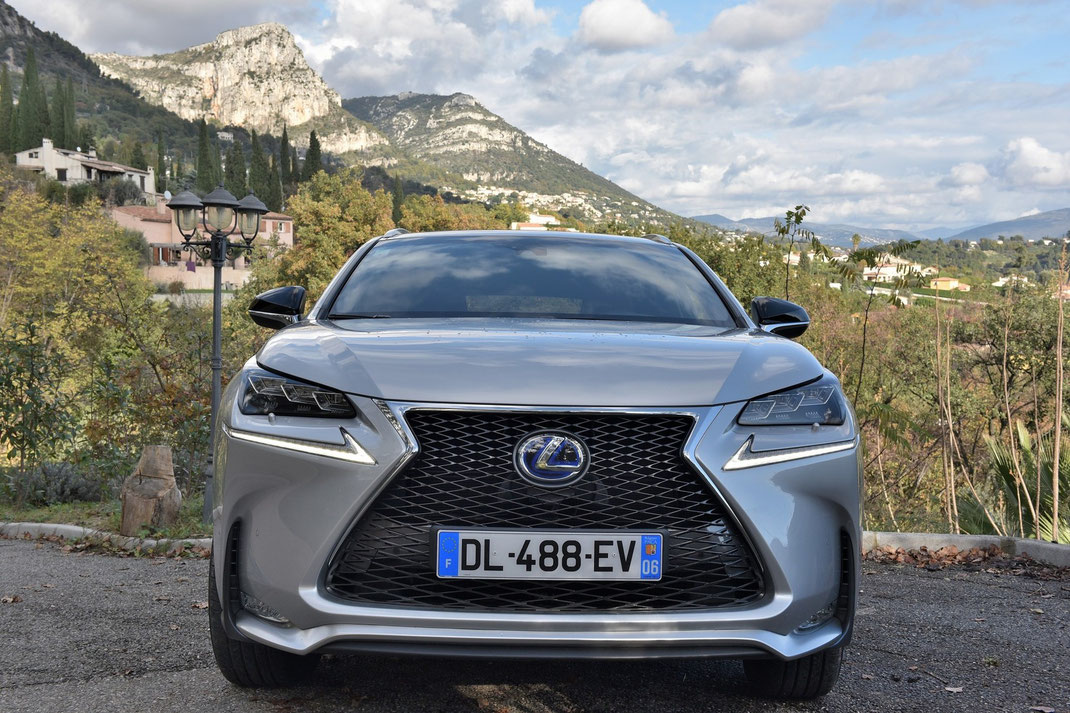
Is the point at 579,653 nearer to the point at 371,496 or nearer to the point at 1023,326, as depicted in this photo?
the point at 371,496

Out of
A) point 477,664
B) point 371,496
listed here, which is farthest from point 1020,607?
point 371,496

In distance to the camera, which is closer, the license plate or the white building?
the license plate

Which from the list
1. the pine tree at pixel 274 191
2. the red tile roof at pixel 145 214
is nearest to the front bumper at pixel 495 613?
the red tile roof at pixel 145 214

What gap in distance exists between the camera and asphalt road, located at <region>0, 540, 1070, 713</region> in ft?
10.1

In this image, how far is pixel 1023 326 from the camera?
25672 millimetres

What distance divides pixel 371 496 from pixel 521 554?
1.27 ft

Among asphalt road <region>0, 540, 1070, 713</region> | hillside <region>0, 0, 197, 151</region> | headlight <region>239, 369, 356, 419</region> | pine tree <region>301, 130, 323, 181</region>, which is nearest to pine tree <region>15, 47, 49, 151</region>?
pine tree <region>301, 130, 323, 181</region>

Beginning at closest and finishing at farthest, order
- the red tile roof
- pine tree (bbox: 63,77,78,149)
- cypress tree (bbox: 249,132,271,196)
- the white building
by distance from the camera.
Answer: the red tile roof < the white building < pine tree (bbox: 63,77,78,149) < cypress tree (bbox: 249,132,271,196)

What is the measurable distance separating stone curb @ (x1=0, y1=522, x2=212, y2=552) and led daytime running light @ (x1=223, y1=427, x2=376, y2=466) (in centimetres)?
398

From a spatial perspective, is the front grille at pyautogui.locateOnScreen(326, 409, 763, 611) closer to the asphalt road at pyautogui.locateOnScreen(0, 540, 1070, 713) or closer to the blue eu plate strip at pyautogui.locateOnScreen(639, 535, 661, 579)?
the blue eu plate strip at pyautogui.locateOnScreen(639, 535, 661, 579)

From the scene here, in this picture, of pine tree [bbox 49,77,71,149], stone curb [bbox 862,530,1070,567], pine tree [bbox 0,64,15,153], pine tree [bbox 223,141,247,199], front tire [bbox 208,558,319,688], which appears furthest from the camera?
pine tree [bbox 49,77,71,149]

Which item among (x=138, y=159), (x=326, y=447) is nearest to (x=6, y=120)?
(x=138, y=159)

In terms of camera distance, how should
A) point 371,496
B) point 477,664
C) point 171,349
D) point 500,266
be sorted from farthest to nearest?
point 171,349 → point 500,266 → point 477,664 → point 371,496

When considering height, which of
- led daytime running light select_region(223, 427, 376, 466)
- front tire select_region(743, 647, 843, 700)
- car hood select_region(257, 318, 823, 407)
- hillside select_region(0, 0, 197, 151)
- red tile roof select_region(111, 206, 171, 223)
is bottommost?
front tire select_region(743, 647, 843, 700)
